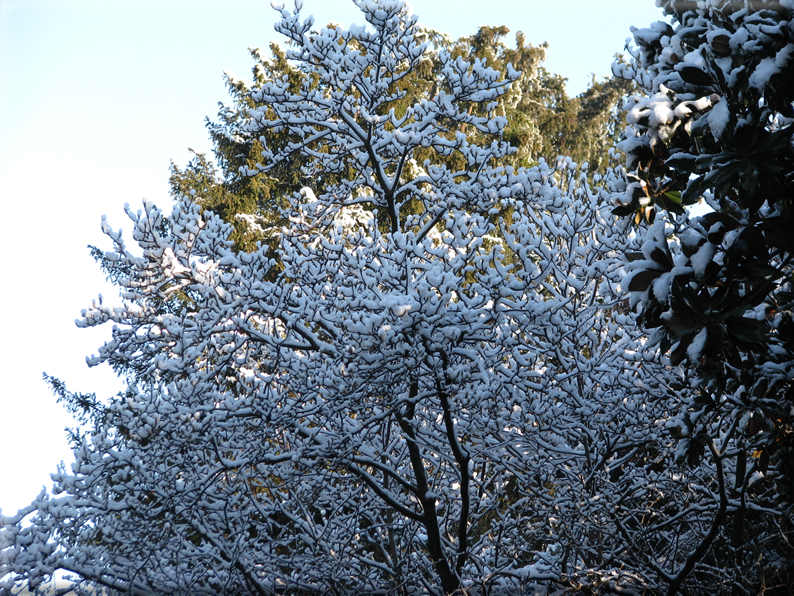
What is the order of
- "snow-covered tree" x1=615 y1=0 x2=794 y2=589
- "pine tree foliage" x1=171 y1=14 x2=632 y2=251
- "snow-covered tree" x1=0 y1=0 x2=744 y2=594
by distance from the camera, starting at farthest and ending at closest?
"pine tree foliage" x1=171 y1=14 x2=632 y2=251 → "snow-covered tree" x1=0 y1=0 x2=744 y2=594 → "snow-covered tree" x1=615 y1=0 x2=794 y2=589

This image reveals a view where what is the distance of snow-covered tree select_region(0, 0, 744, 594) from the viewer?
516 centimetres

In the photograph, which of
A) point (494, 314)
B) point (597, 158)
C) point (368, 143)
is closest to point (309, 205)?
point (368, 143)

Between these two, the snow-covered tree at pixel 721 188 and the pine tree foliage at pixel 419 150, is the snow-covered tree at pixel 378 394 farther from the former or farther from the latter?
the pine tree foliage at pixel 419 150

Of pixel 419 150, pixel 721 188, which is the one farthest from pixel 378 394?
pixel 419 150

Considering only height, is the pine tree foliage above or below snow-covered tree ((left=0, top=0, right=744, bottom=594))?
above

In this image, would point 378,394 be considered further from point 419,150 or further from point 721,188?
point 419,150

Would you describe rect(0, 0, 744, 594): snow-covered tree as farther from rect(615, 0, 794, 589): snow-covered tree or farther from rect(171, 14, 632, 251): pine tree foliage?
rect(171, 14, 632, 251): pine tree foliage

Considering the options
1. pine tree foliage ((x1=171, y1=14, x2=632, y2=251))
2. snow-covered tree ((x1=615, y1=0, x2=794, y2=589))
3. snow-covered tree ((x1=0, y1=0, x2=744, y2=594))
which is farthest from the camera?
pine tree foliage ((x1=171, y1=14, x2=632, y2=251))

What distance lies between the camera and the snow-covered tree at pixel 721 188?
262 cm

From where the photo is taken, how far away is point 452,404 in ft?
16.7

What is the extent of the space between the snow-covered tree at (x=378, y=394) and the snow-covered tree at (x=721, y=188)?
1.58 meters

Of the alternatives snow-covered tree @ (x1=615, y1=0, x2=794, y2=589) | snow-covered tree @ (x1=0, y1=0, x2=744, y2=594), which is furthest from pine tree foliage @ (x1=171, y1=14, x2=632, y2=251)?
snow-covered tree @ (x1=615, y1=0, x2=794, y2=589)

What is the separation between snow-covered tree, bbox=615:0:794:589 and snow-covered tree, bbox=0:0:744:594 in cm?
158

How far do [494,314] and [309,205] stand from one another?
272 centimetres
